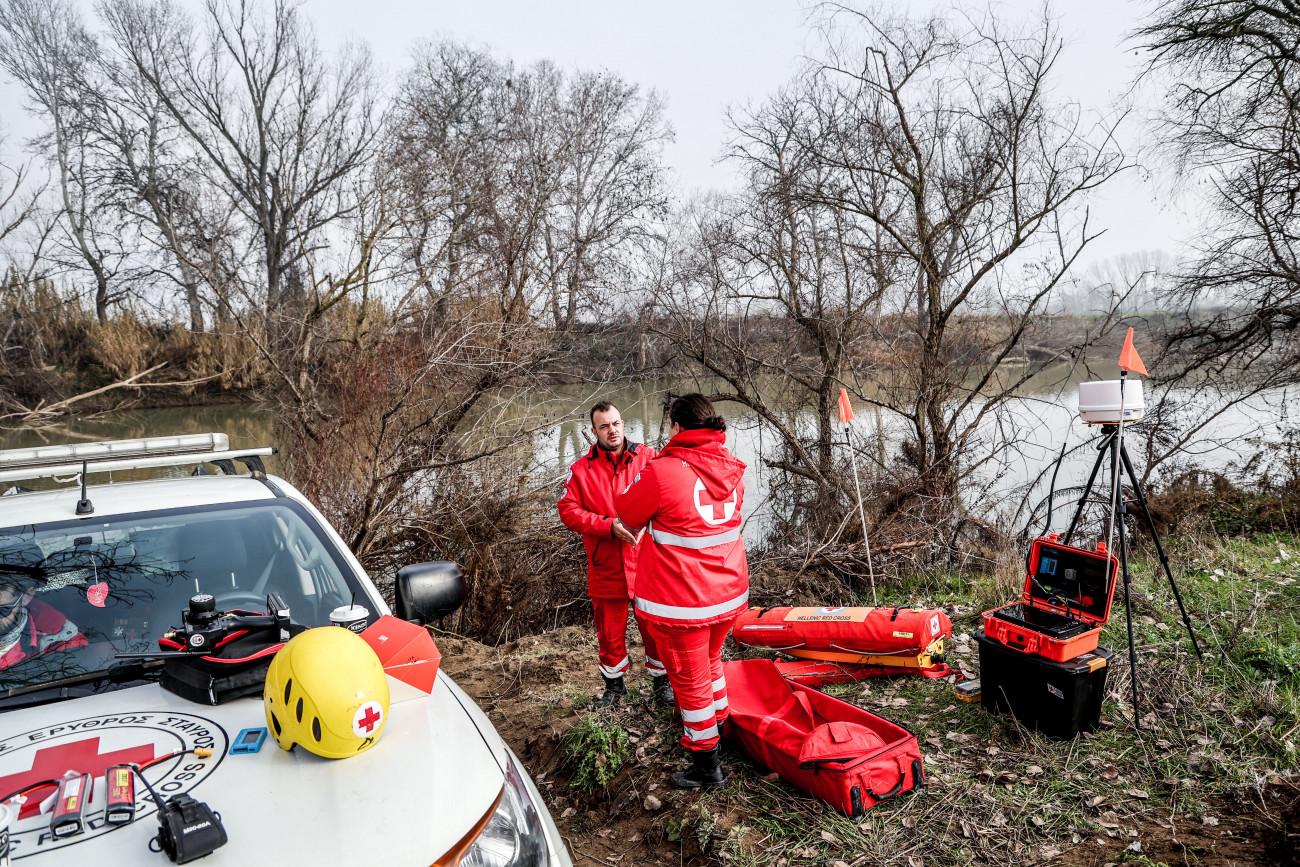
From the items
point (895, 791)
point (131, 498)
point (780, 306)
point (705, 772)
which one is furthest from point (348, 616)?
point (780, 306)

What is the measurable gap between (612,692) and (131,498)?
2.89 m

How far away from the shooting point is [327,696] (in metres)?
1.88

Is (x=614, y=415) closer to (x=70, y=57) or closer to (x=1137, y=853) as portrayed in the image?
(x=1137, y=853)

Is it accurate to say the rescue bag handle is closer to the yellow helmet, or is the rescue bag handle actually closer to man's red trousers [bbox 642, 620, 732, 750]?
man's red trousers [bbox 642, 620, 732, 750]

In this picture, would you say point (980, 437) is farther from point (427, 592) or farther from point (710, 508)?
point (427, 592)

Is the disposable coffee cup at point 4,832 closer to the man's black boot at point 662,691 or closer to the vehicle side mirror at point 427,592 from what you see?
the vehicle side mirror at point 427,592

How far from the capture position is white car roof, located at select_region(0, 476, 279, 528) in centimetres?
275

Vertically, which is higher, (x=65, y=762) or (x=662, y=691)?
(x=65, y=762)

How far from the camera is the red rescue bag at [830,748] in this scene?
3.38 metres

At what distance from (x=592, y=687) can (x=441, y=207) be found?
295 inches

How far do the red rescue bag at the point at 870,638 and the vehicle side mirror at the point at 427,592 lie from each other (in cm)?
248

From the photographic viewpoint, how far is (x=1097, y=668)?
3.82 meters

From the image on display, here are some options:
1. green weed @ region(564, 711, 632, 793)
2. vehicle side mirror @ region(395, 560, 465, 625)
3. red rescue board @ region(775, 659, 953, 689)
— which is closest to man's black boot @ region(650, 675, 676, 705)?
green weed @ region(564, 711, 632, 793)

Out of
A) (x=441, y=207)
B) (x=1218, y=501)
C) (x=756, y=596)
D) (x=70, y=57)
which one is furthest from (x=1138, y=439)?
(x=70, y=57)
